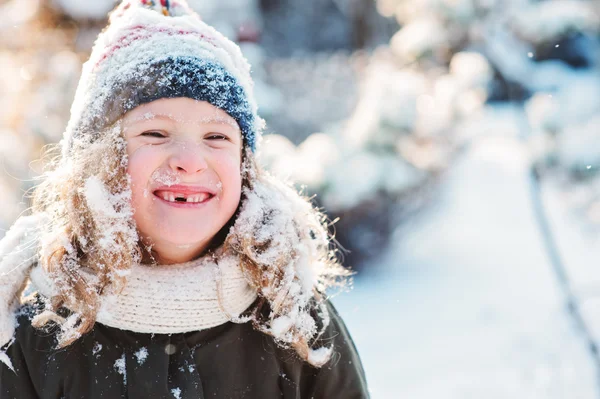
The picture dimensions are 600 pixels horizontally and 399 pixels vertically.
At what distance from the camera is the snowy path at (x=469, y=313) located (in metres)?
3.28

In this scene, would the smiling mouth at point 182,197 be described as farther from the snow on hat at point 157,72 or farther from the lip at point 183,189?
the snow on hat at point 157,72

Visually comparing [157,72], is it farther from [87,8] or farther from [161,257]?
[87,8]

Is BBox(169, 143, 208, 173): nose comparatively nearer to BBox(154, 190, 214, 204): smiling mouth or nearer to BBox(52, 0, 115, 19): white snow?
BBox(154, 190, 214, 204): smiling mouth

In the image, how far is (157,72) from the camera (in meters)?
1.62

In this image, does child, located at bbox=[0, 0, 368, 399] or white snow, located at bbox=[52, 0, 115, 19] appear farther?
white snow, located at bbox=[52, 0, 115, 19]

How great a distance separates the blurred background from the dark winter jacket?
141 centimetres

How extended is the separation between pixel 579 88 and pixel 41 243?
3177 mm

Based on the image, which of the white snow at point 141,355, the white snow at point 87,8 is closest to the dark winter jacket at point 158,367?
the white snow at point 141,355

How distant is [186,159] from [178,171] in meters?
0.04

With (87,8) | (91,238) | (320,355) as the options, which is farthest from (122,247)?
(87,8)

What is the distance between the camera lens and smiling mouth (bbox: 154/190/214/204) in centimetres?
160

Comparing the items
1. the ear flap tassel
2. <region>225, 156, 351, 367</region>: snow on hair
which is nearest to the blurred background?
the ear flap tassel

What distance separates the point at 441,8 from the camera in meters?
3.60

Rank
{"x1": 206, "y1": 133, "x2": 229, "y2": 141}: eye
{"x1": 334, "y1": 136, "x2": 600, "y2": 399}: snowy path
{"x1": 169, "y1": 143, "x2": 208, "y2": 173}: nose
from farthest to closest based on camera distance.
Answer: {"x1": 334, "y1": 136, "x2": 600, "y2": 399}: snowy path
{"x1": 206, "y1": 133, "x2": 229, "y2": 141}: eye
{"x1": 169, "y1": 143, "x2": 208, "y2": 173}: nose
